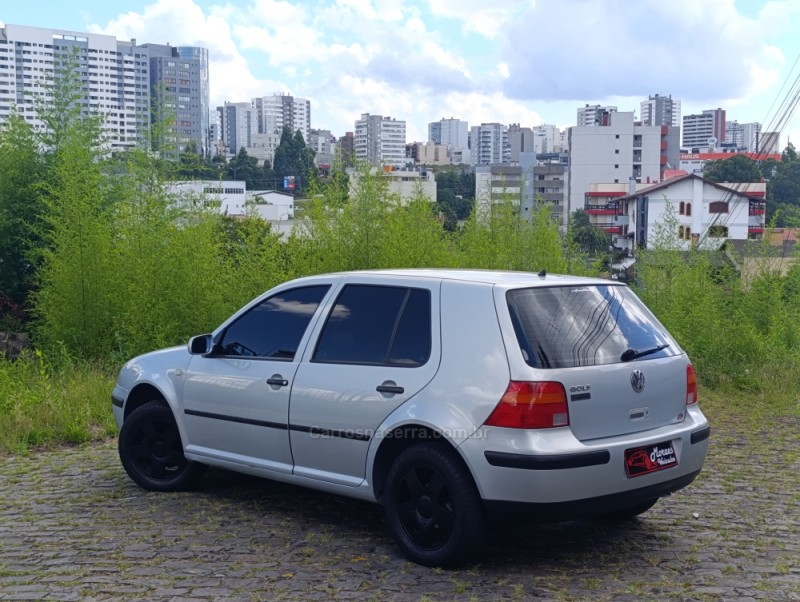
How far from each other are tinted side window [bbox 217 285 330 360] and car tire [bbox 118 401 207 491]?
0.83 meters

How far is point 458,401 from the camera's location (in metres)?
4.96

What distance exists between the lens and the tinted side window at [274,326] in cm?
607

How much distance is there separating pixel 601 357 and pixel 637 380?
268mm

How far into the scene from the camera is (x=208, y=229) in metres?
12.9

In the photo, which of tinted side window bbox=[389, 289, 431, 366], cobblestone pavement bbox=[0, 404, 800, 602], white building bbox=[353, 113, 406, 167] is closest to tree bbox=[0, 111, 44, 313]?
cobblestone pavement bbox=[0, 404, 800, 602]

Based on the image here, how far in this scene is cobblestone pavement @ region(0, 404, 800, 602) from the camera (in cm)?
483

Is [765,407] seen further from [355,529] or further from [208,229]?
[208,229]

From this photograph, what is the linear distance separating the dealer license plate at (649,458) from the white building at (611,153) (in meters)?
89.1

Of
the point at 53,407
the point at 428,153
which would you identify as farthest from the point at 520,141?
the point at 53,407

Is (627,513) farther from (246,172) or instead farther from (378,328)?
(246,172)

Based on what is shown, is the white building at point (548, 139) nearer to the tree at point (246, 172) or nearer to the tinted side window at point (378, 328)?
the tree at point (246, 172)

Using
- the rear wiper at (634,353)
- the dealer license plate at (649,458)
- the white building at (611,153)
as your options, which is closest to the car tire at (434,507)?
the dealer license plate at (649,458)

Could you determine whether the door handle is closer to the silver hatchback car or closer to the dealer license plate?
the silver hatchback car

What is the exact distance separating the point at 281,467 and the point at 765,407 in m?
7.16
